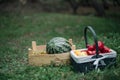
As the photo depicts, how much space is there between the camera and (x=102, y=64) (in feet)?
20.9

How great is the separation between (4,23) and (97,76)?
8315 mm

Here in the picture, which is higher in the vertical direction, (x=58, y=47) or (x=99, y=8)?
(x=99, y=8)

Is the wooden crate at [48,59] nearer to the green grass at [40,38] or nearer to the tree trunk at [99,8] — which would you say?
the green grass at [40,38]

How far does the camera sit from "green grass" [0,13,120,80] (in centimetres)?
632

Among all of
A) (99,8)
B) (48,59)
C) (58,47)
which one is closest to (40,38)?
(58,47)

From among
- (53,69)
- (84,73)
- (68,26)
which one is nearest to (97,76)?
(84,73)

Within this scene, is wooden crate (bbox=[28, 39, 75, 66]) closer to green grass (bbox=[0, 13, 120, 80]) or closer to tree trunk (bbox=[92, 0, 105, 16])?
green grass (bbox=[0, 13, 120, 80])

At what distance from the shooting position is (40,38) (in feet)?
35.4

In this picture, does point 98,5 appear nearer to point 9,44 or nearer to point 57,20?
point 57,20

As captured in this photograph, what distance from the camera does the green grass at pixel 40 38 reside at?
632 centimetres

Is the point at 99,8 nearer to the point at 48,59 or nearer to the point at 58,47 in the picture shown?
the point at 58,47

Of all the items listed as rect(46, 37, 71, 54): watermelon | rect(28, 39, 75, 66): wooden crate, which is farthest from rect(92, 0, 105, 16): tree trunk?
rect(28, 39, 75, 66): wooden crate

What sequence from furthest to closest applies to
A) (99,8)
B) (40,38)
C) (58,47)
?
(99,8) < (40,38) < (58,47)

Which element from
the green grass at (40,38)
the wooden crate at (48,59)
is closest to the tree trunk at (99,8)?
the green grass at (40,38)
